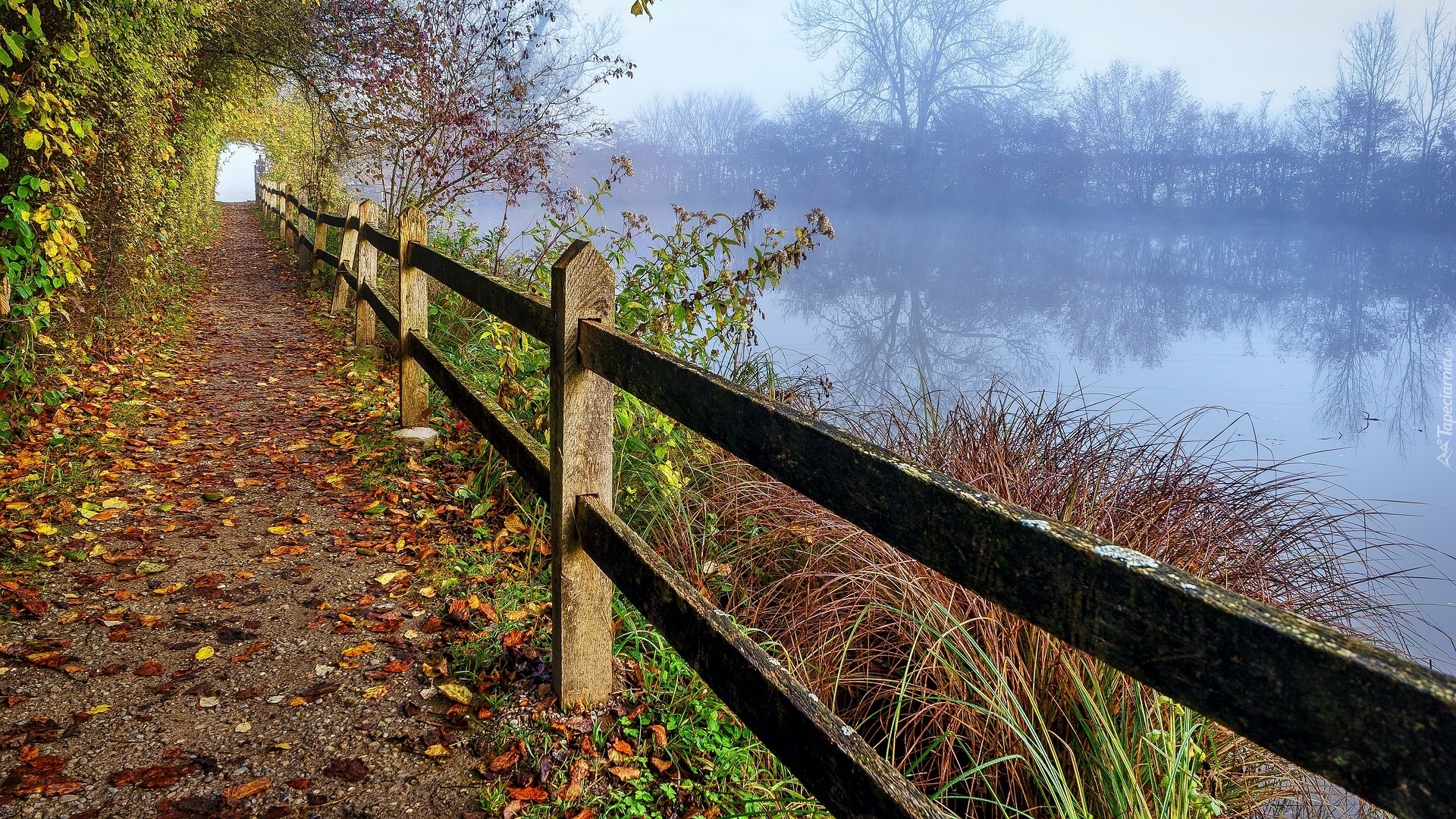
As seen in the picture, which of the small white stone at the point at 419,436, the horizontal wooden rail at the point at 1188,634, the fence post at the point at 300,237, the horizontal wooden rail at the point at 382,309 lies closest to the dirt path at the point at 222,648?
the small white stone at the point at 419,436

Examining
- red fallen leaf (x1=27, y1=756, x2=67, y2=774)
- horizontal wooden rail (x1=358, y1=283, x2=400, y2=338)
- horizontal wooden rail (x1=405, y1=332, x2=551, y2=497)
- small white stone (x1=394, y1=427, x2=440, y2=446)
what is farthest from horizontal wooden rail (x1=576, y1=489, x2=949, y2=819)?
horizontal wooden rail (x1=358, y1=283, x2=400, y2=338)

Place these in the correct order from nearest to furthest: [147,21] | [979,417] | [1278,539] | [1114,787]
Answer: [1114,787]
[1278,539]
[979,417]
[147,21]

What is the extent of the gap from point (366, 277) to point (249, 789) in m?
6.01

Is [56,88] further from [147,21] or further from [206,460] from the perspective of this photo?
[206,460]

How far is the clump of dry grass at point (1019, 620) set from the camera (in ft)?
9.89

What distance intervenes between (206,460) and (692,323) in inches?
133

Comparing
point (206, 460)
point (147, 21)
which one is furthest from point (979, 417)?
point (147, 21)

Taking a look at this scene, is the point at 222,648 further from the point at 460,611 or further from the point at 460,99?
the point at 460,99

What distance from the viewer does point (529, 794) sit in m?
2.68

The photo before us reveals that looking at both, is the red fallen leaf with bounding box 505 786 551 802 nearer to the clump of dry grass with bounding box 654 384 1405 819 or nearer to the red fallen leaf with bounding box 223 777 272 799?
the red fallen leaf with bounding box 223 777 272 799

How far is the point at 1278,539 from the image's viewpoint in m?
5.32

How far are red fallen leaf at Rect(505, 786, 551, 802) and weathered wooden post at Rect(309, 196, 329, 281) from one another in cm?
1199

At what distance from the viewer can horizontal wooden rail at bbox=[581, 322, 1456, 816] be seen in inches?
33.3

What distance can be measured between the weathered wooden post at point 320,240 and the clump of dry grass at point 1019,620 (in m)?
10.3
